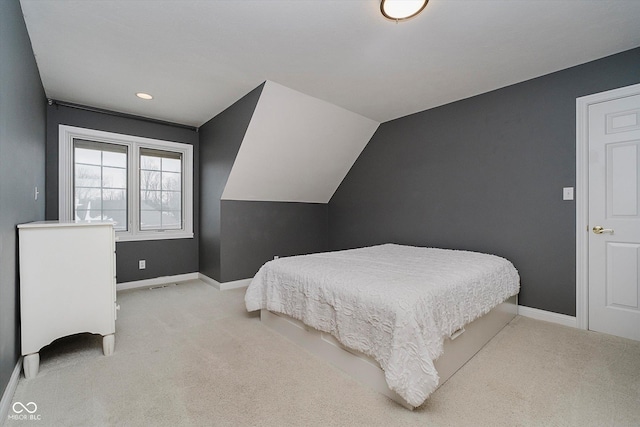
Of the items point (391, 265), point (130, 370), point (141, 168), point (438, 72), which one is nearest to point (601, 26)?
point (438, 72)

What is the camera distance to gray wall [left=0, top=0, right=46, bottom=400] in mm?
1445

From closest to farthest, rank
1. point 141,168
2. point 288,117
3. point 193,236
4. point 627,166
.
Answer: point 627,166 < point 288,117 < point 141,168 < point 193,236

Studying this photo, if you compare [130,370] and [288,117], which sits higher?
[288,117]

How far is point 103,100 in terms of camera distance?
129 inches

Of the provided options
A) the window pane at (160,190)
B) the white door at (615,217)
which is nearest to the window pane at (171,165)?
the window pane at (160,190)

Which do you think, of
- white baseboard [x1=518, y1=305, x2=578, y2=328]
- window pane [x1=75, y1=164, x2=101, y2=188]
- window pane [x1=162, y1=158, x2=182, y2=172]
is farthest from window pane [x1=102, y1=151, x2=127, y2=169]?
white baseboard [x1=518, y1=305, x2=578, y2=328]

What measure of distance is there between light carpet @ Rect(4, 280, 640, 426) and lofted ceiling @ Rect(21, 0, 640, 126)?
2299 mm

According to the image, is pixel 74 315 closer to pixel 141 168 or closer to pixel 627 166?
pixel 141 168

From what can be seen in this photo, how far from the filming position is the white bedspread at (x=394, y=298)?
1.44 metres

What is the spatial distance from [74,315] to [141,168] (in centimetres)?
255

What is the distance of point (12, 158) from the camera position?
64.3 inches

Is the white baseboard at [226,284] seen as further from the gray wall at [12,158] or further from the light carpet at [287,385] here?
the gray wall at [12,158]

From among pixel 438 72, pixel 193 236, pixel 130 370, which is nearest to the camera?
pixel 130 370

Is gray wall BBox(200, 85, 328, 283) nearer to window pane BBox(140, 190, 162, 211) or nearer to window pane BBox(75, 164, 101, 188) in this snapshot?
window pane BBox(140, 190, 162, 211)
